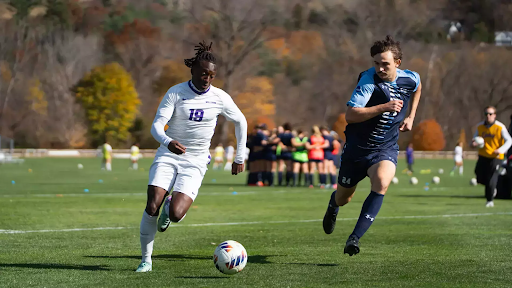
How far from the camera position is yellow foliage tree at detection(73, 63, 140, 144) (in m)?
75.4

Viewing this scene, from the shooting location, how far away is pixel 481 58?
7606 centimetres

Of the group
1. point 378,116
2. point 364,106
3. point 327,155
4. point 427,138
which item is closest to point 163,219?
point 364,106

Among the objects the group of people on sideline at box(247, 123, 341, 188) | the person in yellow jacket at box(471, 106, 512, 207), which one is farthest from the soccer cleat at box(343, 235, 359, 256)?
the group of people on sideline at box(247, 123, 341, 188)

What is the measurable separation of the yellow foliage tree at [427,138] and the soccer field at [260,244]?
5345 cm

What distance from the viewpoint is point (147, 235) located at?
25.8ft

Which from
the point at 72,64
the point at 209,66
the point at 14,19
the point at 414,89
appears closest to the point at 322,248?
the point at 414,89

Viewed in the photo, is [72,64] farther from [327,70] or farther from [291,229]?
[291,229]

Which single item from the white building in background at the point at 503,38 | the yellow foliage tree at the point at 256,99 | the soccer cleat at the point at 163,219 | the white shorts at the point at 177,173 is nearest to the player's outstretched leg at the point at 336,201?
the white shorts at the point at 177,173

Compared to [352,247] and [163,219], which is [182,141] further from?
[352,247]

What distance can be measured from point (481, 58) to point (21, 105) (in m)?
44.4

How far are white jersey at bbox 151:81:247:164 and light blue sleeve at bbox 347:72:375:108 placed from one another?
129 centimetres

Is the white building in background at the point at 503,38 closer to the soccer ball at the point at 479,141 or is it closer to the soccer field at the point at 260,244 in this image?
the soccer field at the point at 260,244

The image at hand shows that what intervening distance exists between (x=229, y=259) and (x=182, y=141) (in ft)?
4.89

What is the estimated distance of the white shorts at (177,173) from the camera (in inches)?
313
